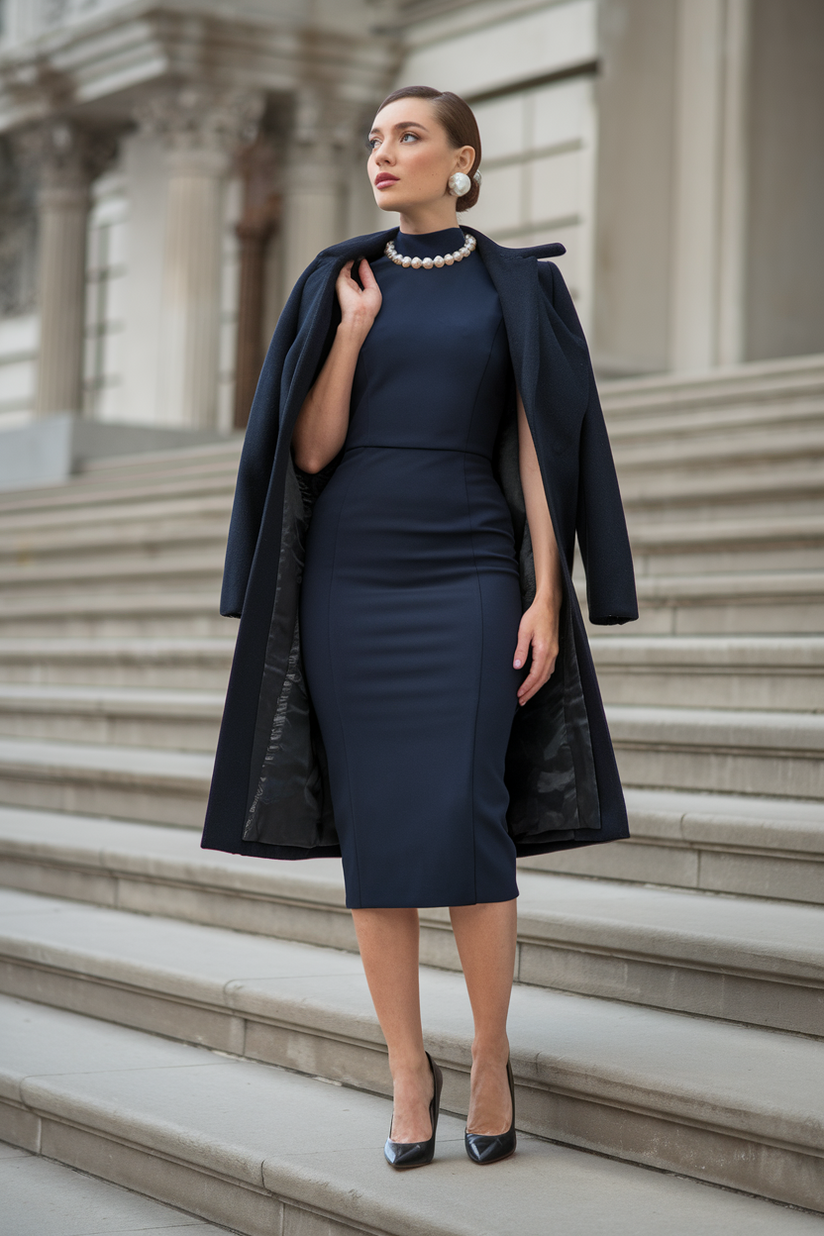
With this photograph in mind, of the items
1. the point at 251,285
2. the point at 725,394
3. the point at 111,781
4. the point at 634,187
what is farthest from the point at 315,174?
the point at 111,781

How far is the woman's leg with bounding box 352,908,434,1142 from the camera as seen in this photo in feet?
8.55

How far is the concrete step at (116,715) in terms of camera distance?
18.2ft

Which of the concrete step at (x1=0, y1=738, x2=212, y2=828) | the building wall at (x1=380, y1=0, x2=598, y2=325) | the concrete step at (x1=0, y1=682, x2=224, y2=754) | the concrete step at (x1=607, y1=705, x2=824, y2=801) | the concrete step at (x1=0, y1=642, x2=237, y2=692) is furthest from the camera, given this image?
the building wall at (x1=380, y1=0, x2=598, y2=325)

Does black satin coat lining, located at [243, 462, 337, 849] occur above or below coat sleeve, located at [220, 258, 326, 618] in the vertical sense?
below

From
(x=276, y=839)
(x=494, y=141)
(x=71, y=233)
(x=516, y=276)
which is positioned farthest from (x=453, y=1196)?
(x=71, y=233)

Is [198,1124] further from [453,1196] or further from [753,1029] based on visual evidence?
[753,1029]

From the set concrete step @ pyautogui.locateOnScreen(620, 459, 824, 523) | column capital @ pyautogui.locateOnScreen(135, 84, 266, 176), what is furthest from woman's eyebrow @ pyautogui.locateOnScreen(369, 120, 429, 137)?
column capital @ pyautogui.locateOnScreen(135, 84, 266, 176)

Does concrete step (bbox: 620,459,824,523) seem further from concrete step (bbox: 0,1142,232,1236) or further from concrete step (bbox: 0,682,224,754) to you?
concrete step (bbox: 0,1142,232,1236)

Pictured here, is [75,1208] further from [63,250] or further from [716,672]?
[63,250]

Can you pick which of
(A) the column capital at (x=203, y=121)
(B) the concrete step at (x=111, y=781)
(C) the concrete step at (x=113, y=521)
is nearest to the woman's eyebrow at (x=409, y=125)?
(B) the concrete step at (x=111, y=781)

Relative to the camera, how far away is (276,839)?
8.57ft

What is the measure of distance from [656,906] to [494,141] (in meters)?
11.8

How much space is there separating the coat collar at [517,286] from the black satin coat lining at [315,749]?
284mm

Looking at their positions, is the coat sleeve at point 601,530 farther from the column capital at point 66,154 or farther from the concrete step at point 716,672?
the column capital at point 66,154
